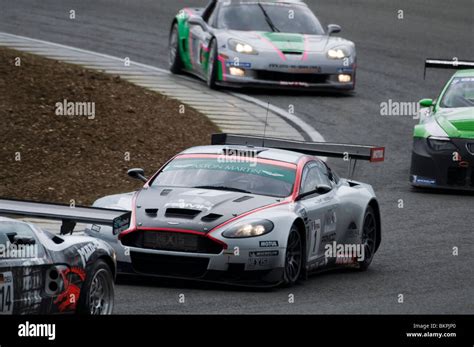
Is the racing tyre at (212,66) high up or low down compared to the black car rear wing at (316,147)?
up

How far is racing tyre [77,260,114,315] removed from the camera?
10.2 meters

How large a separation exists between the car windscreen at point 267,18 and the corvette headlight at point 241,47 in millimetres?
761

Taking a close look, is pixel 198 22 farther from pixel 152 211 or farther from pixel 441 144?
pixel 152 211

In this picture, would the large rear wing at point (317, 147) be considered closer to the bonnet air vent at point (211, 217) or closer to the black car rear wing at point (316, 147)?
the black car rear wing at point (316, 147)

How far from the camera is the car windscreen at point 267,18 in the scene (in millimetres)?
23703

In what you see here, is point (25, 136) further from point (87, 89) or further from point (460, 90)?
point (460, 90)

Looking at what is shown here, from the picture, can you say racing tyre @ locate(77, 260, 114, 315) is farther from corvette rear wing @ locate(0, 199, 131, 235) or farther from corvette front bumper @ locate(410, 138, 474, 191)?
corvette front bumper @ locate(410, 138, 474, 191)

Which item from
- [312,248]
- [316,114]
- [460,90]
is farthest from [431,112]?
[312,248]

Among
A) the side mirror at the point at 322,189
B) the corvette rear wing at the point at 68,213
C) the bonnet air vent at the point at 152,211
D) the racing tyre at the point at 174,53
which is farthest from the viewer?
the racing tyre at the point at 174,53

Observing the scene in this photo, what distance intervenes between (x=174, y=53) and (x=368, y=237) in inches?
420

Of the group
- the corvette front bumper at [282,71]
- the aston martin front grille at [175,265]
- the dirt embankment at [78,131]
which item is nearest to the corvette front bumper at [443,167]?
the dirt embankment at [78,131]

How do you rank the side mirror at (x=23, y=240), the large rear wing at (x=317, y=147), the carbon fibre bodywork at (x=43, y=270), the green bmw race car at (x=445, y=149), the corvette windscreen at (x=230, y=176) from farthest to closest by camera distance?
the green bmw race car at (x=445, y=149)
the large rear wing at (x=317, y=147)
the corvette windscreen at (x=230, y=176)
the side mirror at (x=23, y=240)
the carbon fibre bodywork at (x=43, y=270)
